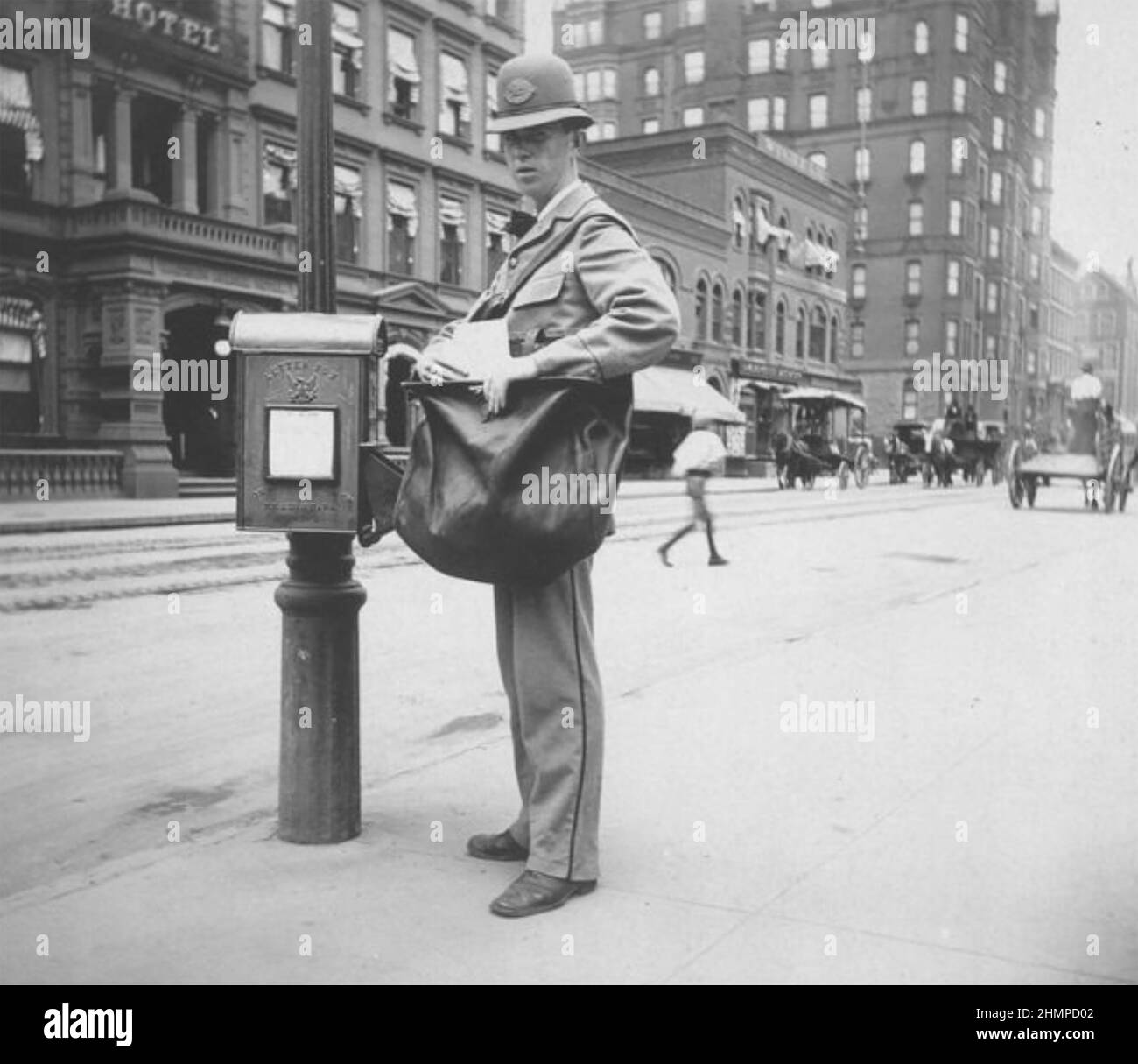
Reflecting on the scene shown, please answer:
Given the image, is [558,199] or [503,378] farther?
[558,199]

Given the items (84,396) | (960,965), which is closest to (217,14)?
(84,396)

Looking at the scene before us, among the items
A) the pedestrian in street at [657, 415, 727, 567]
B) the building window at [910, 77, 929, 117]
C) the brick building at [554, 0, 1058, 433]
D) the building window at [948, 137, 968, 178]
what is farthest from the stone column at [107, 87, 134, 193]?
the pedestrian in street at [657, 415, 727, 567]

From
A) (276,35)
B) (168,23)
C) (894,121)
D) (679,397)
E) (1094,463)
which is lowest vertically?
(1094,463)

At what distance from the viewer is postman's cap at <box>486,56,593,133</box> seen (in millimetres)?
3305

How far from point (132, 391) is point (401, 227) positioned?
402 inches

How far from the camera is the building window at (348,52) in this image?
28594mm

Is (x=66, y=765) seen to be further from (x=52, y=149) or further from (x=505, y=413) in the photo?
(x=52, y=149)

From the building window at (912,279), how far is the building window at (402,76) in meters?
38.3

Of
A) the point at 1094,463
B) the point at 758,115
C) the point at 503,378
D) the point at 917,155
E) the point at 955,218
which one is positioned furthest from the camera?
the point at 955,218

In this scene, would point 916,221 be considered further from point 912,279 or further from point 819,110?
point 819,110

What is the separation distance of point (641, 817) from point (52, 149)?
2264 cm

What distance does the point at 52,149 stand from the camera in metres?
23.3

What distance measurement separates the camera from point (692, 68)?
1981 inches

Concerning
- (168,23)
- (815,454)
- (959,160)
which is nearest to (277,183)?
(168,23)
